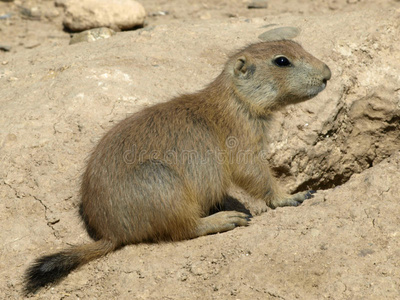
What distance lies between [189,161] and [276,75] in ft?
3.99

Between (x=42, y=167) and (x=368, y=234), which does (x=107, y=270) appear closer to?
(x=42, y=167)

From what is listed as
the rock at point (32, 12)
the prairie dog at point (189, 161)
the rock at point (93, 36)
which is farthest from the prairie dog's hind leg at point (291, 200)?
the rock at point (32, 12)

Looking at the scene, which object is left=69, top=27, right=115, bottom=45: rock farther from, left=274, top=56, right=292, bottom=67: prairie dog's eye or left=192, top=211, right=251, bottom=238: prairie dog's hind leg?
left=192, top=211, right=251, bottom=238: prairie dog's hind leg

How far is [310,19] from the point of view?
741cm

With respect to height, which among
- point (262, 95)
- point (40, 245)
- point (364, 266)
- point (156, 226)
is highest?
point (262, 95)

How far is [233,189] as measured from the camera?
5855 millimetres

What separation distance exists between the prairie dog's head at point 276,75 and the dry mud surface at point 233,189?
3.18ft

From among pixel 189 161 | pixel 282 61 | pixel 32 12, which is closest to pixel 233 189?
pixel 189 161

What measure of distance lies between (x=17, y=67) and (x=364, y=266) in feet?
17.3

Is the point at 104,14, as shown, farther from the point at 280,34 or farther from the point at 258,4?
the point at 280,34

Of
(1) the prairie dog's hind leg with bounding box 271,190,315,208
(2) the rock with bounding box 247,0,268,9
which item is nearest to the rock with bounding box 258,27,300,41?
(1) the prairie dog's hind leg with bounding box 271,190,315,208

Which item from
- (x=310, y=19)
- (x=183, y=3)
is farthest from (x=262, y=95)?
(x=183, y=3)

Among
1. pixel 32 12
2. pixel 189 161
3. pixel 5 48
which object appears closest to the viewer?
pixel 189 161

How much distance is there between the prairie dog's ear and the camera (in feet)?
16.4
